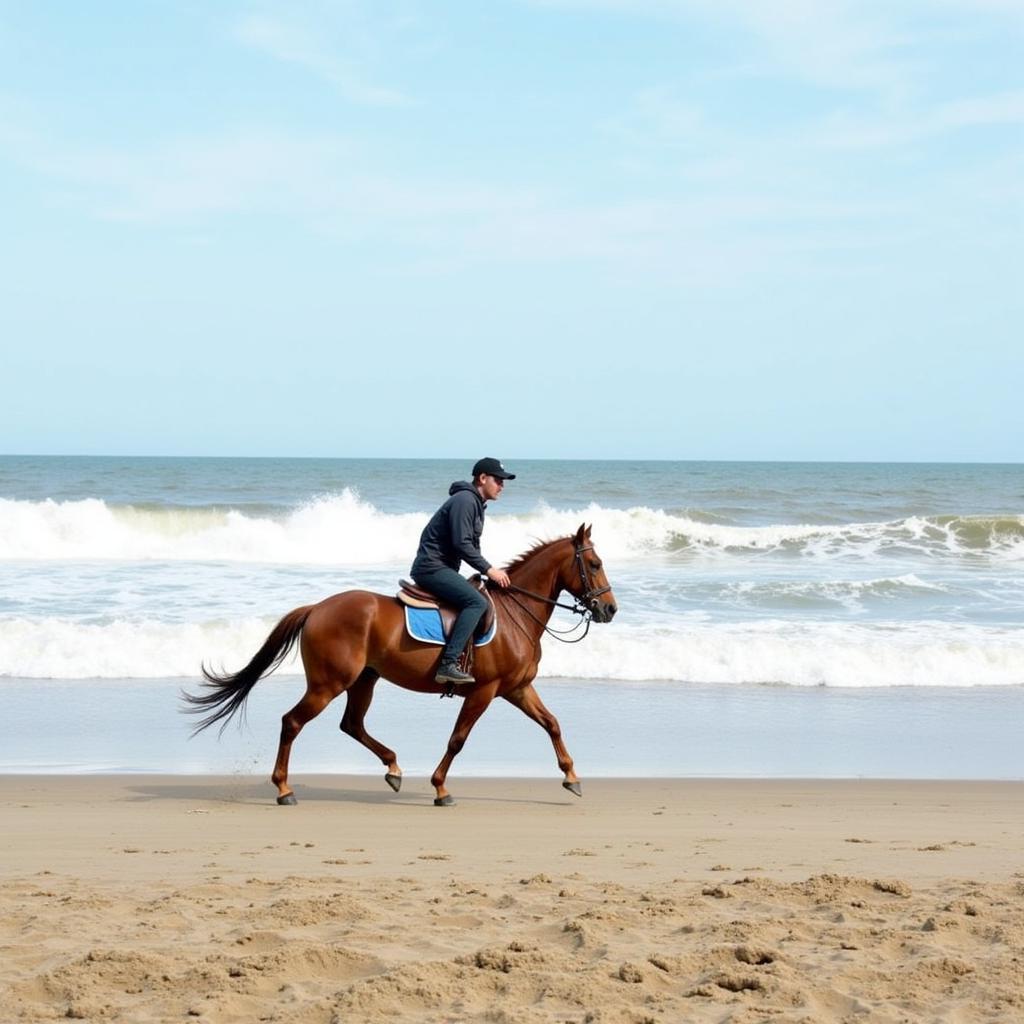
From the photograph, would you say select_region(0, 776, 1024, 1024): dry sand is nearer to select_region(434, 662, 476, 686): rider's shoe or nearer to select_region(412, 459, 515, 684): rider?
select_region(434, 662, 476, 686): rider's shoe

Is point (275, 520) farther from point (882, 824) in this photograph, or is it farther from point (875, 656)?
point (882, 824)

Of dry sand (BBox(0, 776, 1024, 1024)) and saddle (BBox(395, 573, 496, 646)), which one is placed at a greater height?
saddle (BBox(395, 573, 496, 646))

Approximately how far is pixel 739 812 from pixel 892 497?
42.4 metres

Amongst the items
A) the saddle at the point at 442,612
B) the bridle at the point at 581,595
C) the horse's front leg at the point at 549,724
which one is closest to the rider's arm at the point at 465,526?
the saddle at the point at 442,612

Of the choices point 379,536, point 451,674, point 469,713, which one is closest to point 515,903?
point 451,674

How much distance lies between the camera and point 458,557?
26.8 ft

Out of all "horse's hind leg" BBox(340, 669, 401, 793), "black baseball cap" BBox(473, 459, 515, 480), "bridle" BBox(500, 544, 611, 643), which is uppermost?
"black baseball cap" BBox(473, 459, 515, 480)

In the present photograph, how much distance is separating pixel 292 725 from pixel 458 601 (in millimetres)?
1368

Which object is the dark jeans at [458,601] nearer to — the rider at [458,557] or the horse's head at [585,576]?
the rider at [458,557]

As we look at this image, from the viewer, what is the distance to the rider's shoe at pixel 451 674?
26.3ft

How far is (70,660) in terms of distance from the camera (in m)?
13.0

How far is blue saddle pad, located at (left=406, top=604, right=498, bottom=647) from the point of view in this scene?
8086mm

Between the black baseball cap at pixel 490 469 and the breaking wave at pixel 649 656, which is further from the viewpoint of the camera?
the breaking wave at pixel 649 656

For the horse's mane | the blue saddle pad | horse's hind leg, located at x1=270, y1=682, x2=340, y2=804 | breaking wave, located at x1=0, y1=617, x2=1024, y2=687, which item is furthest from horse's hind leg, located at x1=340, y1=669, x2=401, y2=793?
breaking wave, located at x1=0, y1=617, x2=1024, y2=687
